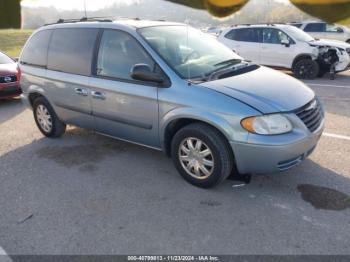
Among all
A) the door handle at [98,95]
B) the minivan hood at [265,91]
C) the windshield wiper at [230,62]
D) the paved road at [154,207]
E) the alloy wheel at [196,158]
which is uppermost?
the windshield wiper at [230,62]

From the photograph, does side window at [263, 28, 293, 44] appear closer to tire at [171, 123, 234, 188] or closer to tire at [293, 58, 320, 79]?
tire at [293, 58, 320, 79]

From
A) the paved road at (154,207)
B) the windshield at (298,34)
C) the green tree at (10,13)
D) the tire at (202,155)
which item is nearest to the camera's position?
the green tree at (10,13)

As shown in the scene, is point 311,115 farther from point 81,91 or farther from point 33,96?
→ point 33,96

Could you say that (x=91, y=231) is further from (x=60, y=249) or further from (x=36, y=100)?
(x=36, y=100)

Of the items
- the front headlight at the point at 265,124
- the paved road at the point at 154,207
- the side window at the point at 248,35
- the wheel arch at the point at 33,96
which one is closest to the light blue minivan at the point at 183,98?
the front headlight at the point at 265,124

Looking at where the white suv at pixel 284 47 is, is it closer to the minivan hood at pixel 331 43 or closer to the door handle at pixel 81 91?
the minivan hood at pixel 331 43

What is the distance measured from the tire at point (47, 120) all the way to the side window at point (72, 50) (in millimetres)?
630

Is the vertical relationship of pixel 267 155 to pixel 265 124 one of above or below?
below

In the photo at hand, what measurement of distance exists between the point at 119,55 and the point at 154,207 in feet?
5.77

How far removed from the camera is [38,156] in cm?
498

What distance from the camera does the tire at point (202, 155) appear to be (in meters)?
3.60

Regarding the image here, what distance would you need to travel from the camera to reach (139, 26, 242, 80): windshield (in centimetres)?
387

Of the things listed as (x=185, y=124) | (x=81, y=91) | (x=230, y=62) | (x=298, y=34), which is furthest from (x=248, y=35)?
(x=185, y=124)

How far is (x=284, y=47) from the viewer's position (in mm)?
10320
